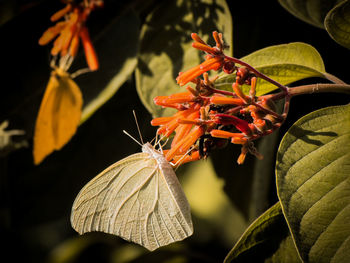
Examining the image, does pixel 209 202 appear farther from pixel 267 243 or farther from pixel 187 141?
pixel 187 141

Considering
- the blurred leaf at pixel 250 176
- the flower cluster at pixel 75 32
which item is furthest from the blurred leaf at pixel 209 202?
the flower cluster at pixel 75 32

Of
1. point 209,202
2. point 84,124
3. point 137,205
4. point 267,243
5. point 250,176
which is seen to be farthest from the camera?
point 209,202

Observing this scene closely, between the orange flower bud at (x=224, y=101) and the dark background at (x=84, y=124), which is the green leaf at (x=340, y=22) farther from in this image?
the dark background at (x=84, y=124)

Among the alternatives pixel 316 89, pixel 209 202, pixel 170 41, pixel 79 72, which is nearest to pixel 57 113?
pixel 79 72

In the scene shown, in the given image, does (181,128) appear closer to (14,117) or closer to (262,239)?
(262,239)

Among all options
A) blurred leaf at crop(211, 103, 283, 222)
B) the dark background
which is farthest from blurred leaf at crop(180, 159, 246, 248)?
blurred leaf at crop(211, 103, 283, 222)

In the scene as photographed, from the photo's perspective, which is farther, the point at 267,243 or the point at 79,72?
the point at 79,72

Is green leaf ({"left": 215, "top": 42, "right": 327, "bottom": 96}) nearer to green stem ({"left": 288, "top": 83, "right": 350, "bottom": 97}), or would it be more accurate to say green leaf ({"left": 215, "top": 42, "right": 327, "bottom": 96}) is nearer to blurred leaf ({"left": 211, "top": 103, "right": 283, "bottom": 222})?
green stem ({"left": 288, "top": 83, "right": 350, "bottom": 97})
